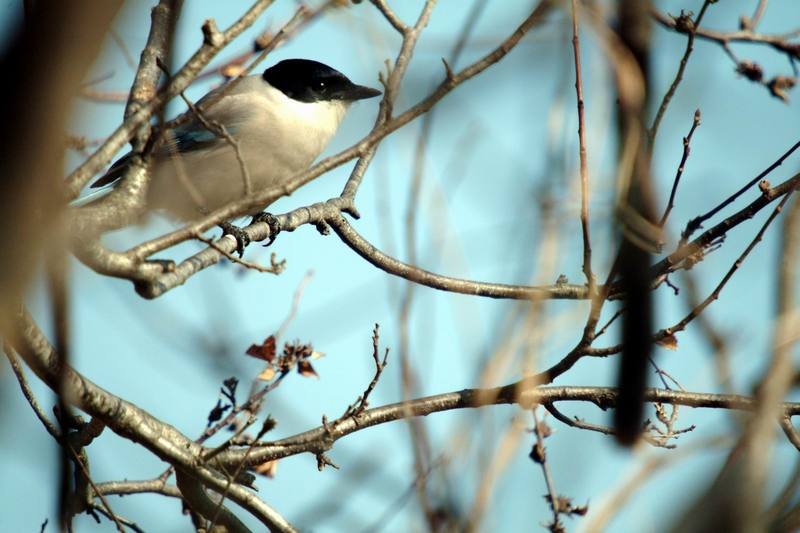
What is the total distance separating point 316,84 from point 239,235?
1904 mm

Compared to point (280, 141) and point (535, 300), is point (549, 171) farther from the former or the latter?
point (280, 141)

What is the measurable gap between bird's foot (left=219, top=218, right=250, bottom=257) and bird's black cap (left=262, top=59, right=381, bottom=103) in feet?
5.06

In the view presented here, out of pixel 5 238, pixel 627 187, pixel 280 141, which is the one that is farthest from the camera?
pixel 280 141

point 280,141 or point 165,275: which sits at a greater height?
point 280,141

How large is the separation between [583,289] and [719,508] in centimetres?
255

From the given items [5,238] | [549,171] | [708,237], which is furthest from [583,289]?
[5,238]

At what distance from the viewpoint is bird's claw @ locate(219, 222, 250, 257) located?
171 inches

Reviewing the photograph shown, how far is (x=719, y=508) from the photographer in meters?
1.11

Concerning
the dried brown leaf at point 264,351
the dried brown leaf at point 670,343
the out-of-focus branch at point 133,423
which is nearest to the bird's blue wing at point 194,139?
the dried brown leaf at point 264,351

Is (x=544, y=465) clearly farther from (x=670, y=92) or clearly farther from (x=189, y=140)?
(x=189, y=140)

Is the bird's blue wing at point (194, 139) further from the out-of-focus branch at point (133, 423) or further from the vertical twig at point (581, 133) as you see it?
the vertical twig at point (581, 133)

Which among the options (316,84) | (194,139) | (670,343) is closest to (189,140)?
(194,139)

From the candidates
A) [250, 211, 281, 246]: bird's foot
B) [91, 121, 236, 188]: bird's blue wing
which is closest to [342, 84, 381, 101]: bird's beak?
[91, 121, 236, 188]: bird's blue wing

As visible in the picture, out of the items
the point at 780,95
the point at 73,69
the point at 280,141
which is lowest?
the point at 73,69
